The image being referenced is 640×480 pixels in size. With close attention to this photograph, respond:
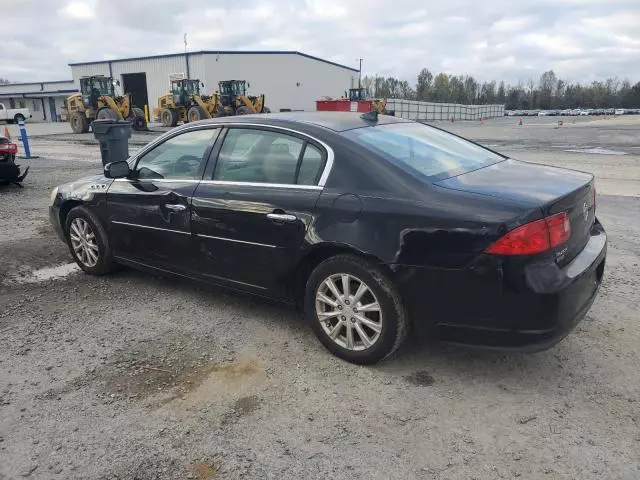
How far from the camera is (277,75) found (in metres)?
48.4

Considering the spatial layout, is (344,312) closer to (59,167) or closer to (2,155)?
(2,155)

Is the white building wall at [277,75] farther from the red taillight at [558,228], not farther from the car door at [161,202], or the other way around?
the red taillight at [558,228]

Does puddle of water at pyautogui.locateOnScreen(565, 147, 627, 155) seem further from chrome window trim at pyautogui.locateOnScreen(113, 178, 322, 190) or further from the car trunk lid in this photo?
chrome window trim at pyautogui.locateOnScreen(113, 178, 322, 190)

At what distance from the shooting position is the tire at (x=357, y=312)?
10.1 feet

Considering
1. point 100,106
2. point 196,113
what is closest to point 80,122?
point 100,106

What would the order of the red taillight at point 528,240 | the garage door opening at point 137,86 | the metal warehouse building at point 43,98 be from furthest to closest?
the metal warehouse building at point 43,98 < the garage door opening at point 137,86 < the red taillight at point 528,240

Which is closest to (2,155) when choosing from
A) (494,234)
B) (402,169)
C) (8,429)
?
(8,429)

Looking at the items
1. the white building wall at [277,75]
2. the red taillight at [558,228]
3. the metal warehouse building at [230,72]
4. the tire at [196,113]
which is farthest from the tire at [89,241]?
the white building wall at [277,75]

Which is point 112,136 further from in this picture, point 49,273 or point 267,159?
point 267,159

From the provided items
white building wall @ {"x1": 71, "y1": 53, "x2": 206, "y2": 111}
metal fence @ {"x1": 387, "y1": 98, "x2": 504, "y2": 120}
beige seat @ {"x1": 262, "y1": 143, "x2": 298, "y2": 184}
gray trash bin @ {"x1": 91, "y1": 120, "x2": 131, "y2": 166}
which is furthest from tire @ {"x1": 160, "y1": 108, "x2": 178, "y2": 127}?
beige seat @ {"x1": 262, "y1": 143, "x2": 298, "y2": 184}

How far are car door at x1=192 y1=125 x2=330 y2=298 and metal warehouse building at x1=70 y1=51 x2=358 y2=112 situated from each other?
41.9 metres

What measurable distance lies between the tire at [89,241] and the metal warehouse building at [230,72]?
4058 cm

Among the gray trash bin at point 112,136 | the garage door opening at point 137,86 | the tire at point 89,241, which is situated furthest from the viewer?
the garage door opening at point 137,86

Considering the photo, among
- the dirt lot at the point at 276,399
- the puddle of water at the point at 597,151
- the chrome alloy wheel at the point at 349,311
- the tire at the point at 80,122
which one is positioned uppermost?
the tire at the point at 80,122
